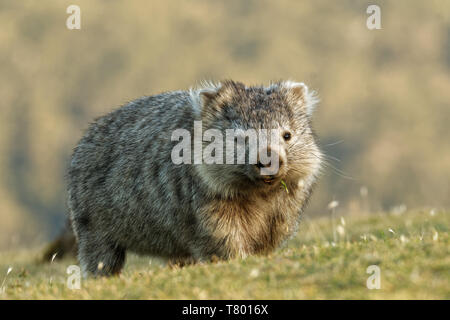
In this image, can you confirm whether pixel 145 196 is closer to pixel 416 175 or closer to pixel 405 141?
pixel 416 175

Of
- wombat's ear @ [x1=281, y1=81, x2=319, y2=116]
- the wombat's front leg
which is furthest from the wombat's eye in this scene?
the wombat's front leg

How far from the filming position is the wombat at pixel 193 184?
9773mm

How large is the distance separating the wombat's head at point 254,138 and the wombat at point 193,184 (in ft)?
0.05

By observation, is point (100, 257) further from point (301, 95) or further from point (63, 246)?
point (63, 246)

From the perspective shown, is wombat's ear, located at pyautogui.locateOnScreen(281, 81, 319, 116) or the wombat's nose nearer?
the wombat's nose

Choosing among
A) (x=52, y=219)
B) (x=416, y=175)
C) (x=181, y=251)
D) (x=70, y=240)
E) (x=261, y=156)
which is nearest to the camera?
(x=261, y=156)

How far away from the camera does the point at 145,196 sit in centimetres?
1085

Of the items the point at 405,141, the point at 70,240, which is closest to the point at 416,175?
the point at 405,141

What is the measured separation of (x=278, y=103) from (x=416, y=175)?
6533 inches

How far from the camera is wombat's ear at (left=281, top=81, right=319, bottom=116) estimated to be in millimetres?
10578

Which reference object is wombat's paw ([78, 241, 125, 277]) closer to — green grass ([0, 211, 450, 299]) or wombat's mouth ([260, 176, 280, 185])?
green grass ([0, 211, 450, 299])

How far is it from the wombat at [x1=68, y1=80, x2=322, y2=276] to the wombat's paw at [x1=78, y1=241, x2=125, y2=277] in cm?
1

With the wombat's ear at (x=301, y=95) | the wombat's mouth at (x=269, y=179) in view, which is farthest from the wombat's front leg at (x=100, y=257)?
the wombat's ear at (x=301, y=95)

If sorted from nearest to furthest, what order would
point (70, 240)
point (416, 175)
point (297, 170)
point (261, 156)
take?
point (261, 156) < point (297, 170) < point (70, 240) < point (416, 175)
